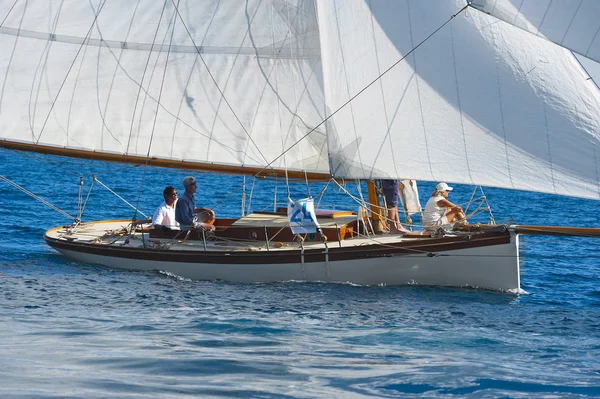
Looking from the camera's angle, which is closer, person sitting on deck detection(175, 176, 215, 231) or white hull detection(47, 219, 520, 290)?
white hull detection(47, 219, 520, 290)

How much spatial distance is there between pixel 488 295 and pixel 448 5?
4.66 meters

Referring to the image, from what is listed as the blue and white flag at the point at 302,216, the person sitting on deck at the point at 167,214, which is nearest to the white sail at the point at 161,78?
the person sitting on deck at the point at 167,214

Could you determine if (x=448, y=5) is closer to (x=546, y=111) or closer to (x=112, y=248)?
(x=546, y=111)

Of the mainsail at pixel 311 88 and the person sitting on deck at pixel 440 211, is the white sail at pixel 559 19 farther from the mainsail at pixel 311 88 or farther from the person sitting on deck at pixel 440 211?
the person sitting on deck at pixel 440 211

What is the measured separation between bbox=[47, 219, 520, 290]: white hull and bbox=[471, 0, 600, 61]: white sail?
12.0 feet

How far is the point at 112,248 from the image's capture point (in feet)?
53.0

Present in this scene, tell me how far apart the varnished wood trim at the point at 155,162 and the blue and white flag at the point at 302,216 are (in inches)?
66.6

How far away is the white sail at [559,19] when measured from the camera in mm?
11312

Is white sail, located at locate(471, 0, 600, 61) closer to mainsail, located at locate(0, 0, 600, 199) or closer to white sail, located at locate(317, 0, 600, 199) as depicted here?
mainsail, located at locate(0, 0, 600, 199)

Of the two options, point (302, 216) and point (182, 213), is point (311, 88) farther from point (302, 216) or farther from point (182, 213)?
A: point (182, 213)

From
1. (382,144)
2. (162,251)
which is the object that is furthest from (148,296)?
(382,144)

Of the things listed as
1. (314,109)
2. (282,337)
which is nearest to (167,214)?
(314,109)

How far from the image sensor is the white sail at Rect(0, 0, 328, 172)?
16.6 m

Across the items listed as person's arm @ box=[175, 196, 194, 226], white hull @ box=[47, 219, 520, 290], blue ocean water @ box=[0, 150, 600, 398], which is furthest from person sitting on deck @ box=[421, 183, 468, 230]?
person's arm @ box=[175, 196, 194, 226]
